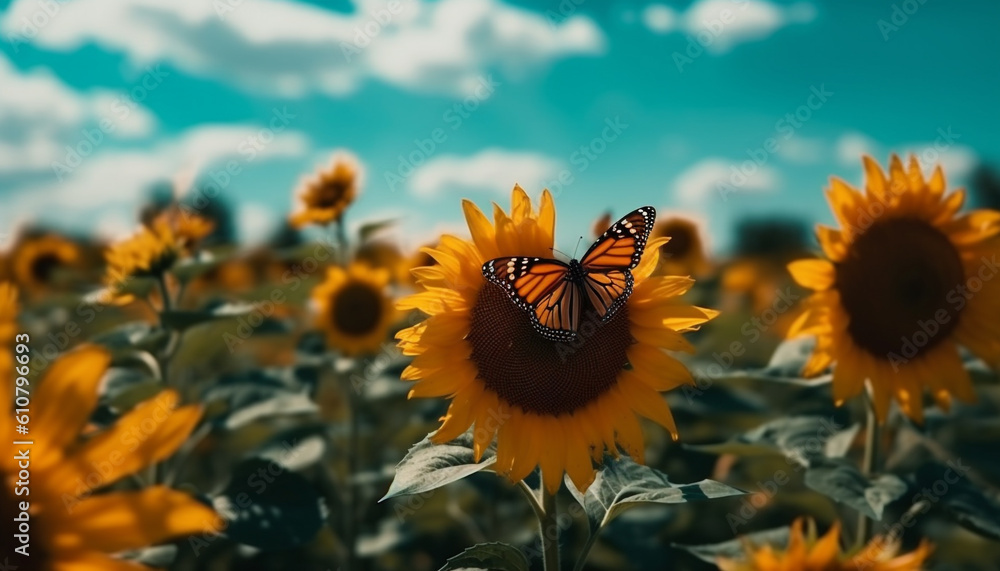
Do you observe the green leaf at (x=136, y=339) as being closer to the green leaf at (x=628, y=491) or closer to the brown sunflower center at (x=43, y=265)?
the green leaf at (x=628, y=491)

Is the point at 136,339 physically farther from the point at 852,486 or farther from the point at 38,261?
the point at 38,261

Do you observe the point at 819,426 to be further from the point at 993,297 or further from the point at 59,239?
the point at 59,239

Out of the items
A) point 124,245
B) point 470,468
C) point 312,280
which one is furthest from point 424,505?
point 470,468

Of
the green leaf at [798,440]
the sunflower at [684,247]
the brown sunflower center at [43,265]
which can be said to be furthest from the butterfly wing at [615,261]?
the brown sunflower center at [43,265]

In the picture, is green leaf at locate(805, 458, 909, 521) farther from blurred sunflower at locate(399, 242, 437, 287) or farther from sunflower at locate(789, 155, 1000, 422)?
blurred sunflower at locate(399, 242, 437, 287)

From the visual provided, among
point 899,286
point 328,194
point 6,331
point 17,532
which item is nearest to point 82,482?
point 17,532

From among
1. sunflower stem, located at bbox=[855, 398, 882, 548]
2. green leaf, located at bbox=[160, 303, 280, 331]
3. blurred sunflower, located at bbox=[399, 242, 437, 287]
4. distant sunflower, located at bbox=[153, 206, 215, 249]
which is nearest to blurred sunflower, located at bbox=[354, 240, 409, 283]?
blurred sunflower, located at bbox=[399, 242, 437, 287]
